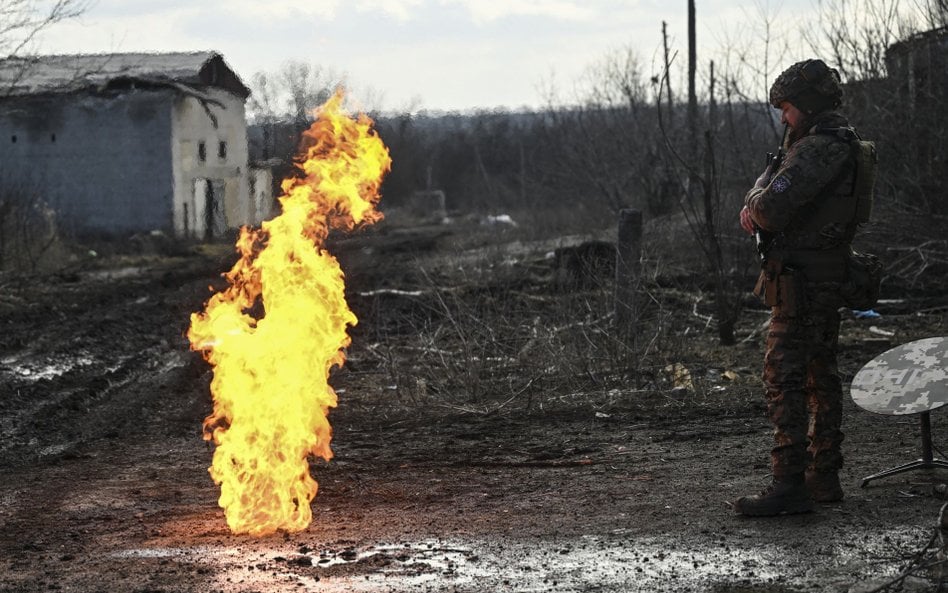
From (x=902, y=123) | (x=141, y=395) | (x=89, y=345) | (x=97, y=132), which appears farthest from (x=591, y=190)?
(x=141, y=395)

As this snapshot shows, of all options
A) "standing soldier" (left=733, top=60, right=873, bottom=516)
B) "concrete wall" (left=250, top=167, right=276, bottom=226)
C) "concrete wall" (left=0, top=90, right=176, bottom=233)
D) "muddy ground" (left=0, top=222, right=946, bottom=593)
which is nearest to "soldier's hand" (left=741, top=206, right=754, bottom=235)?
"standing soldier" (left=733, top=60, right=873, bottom=516)

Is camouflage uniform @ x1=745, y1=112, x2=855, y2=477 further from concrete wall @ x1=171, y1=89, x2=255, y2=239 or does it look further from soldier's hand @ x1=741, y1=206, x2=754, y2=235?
concrete wall @ x1=171, y1=89, x2=255, y2=239

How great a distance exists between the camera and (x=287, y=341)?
6.62 metres

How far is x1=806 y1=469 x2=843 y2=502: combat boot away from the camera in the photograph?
242 inches

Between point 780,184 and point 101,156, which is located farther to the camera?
point 101,156

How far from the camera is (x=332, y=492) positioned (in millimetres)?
7297

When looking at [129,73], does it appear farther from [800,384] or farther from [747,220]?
[800,384]

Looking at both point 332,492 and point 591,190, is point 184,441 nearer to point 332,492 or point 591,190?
point 332,492

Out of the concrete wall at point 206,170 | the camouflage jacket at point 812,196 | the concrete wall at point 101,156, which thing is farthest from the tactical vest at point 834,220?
the concrete wall at point 101,156

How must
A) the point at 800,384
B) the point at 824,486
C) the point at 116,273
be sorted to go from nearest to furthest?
the point at 800,384 < the point at 824,486 < the point at 116,273

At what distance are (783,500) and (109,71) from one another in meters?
34.6

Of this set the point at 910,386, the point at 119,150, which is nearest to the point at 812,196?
the point at 910,386

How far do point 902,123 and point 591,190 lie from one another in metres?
20.7

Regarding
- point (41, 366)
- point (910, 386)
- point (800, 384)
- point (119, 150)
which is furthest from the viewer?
point (119, 150)
